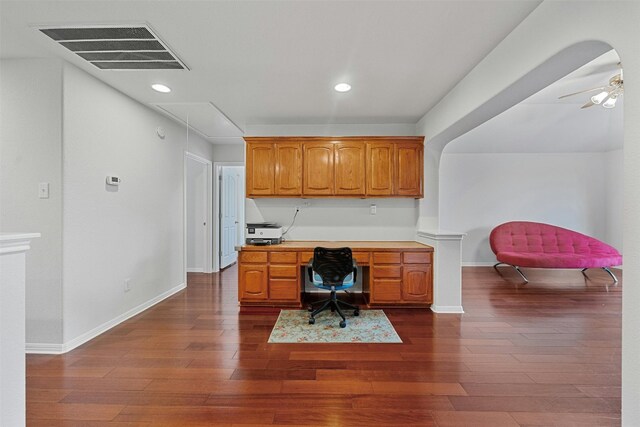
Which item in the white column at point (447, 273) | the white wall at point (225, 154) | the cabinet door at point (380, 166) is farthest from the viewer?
the white wall at point (225, 154)

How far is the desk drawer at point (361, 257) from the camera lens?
3908mm

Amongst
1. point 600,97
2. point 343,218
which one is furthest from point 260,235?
point 600,97

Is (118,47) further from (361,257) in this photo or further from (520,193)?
(520,193)

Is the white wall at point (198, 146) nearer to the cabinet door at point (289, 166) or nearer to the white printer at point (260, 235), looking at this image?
the cabinet door at point (289, 166)

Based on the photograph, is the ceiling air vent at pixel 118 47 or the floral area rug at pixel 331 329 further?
the floral area rug at pixel 331 329

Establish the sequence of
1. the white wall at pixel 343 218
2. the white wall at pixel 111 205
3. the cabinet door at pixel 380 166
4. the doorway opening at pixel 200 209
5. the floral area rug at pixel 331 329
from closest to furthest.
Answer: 1. the white wall at pixel 111 205
2. the floral area rug at pixel 331 329
3. the cabinet door at pixel 380 166
4. the white wall at pixel 343 218
5. the doorway opening at pixel 200 209

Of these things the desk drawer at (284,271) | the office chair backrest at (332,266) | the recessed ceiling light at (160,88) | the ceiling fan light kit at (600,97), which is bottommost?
the desk drawer at (284,271)

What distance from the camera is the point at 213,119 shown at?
4328mm

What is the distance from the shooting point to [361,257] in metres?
3.92

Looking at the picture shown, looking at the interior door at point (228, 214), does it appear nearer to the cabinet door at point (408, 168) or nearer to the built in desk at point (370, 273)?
the built in desk at point (370, 273)

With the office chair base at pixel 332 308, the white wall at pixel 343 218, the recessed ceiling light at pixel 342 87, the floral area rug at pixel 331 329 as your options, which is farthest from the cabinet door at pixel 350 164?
the floral area rug at pixel 331 329

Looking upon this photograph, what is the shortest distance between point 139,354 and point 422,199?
3739 mm

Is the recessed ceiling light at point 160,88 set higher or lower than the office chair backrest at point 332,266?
higher

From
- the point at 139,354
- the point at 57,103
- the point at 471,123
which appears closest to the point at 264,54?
the point at 57,103
